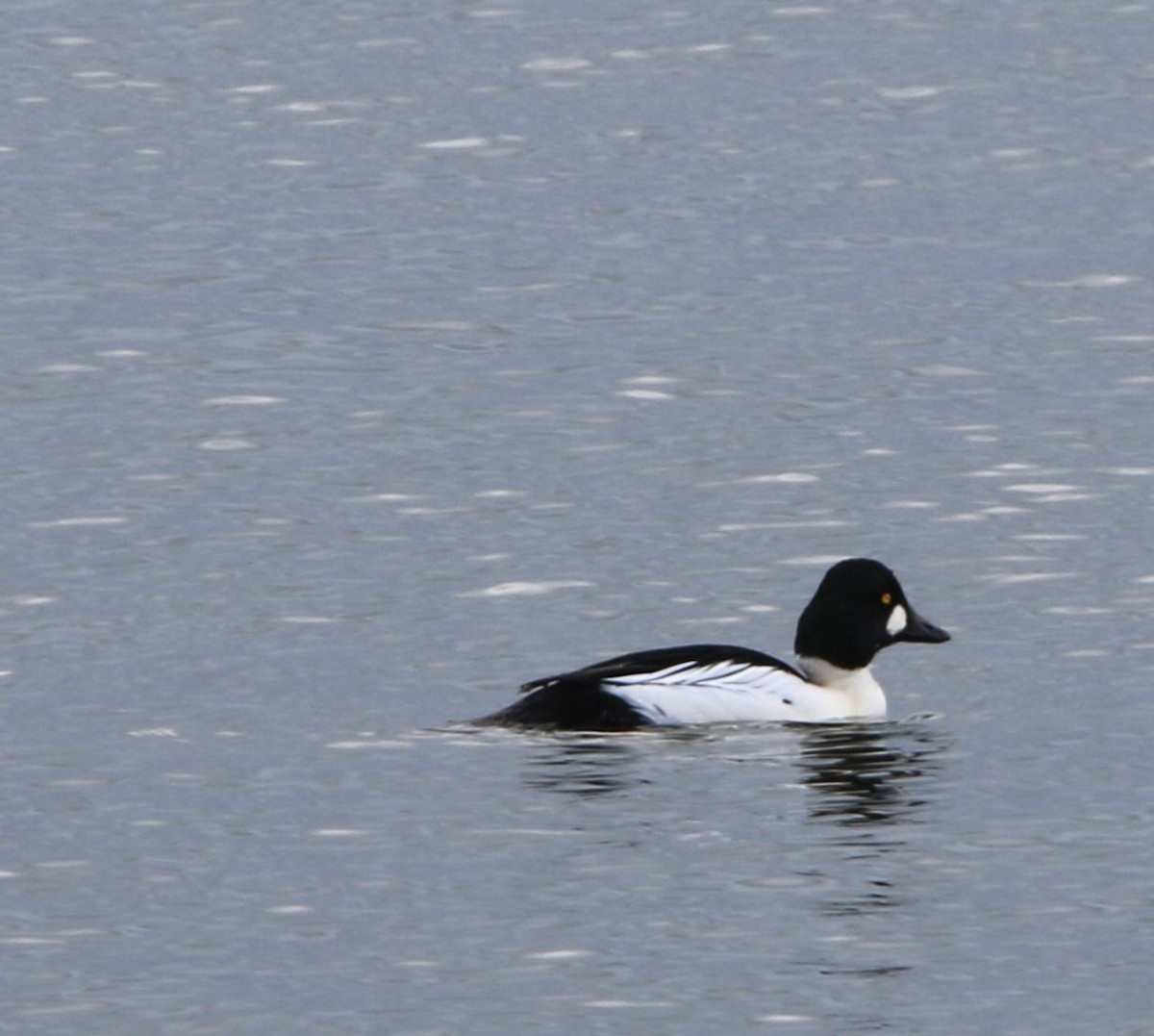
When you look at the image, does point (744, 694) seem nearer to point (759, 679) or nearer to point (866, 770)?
point (759, 679)

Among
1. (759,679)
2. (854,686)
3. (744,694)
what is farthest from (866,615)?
(744,694)

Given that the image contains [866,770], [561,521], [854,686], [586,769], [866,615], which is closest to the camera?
[586,769]

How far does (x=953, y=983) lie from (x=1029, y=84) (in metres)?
25.6

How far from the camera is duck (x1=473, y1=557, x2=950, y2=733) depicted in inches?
589

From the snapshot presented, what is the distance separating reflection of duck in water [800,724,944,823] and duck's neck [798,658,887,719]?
0.30 meters

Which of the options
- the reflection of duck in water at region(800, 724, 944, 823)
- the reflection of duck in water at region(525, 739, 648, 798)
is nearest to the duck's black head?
the reflection of duck in water at region(800, 724, 944, 823)

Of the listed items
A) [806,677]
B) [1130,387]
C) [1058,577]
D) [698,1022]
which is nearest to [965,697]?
[806,677]

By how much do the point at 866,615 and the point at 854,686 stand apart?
39 cm

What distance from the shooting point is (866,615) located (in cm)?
1611

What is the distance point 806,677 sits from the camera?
53.1 feet

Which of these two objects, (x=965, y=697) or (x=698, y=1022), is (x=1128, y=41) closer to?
(x=965, y=697)

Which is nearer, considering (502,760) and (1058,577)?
(502,760)

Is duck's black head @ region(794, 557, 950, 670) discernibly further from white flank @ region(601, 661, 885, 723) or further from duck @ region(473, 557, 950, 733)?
white flank @ region(601, 661, 885, 723)

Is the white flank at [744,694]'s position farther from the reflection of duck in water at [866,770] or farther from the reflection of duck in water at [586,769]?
the reflection of duck in water at [586,769]
